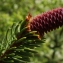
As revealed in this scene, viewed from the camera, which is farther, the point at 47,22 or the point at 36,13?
the point at 36,13

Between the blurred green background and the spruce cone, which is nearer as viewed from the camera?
the spruce cone

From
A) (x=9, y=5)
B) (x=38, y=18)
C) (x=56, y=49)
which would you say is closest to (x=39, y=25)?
(x=38, y=18)

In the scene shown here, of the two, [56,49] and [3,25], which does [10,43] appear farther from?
[56,49]

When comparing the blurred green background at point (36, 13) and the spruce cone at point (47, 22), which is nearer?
the spruce cone at point (47, 22)
